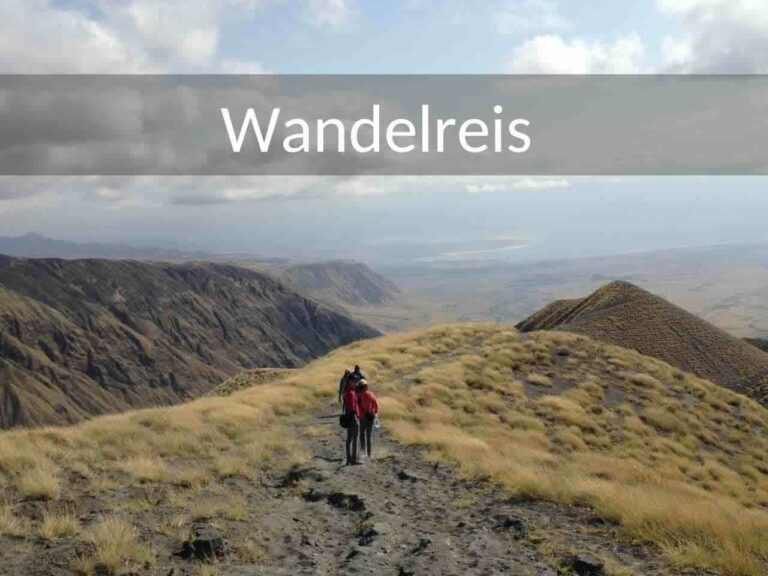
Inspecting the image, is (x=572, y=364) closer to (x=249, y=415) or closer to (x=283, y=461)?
(x=249, y=415)

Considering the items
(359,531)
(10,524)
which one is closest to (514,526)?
(359,531)

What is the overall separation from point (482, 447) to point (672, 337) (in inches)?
1539

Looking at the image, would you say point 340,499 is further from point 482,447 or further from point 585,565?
point 482,447

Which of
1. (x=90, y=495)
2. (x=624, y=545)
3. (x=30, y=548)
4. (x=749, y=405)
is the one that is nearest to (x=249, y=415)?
(x=90, y=495)

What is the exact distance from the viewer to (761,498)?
23.0 metres

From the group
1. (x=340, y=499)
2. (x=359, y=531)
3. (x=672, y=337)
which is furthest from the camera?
(x=672, y=337)

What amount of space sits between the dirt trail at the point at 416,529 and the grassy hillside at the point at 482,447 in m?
0.55

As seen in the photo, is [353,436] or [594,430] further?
[594,430]

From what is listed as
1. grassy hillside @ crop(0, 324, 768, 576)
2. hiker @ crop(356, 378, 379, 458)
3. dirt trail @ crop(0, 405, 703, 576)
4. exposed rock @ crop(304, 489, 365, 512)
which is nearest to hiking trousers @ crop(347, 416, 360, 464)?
hiker @ crop(356, 378, 379, 458)

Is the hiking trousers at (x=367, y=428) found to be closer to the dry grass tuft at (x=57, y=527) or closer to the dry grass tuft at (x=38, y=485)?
the dry grass tuft at (x=38, y=485)

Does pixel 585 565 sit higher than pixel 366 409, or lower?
lower

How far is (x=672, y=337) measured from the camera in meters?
51.8

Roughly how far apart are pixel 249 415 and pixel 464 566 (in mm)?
13777

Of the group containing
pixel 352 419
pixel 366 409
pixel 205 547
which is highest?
pixel 366 409
